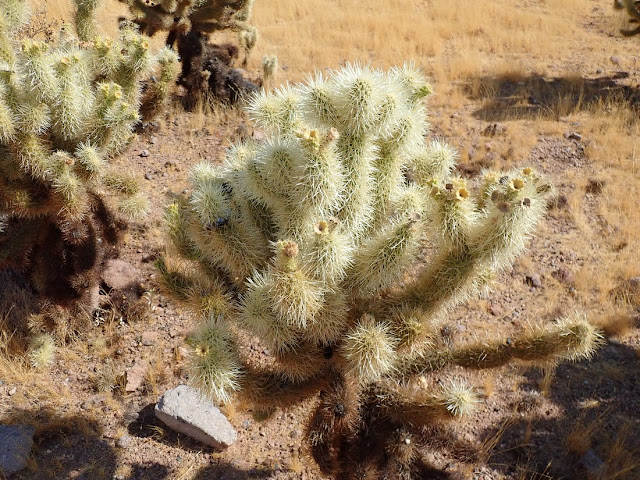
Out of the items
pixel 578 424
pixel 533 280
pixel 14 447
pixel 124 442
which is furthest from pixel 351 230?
pixel 533 280

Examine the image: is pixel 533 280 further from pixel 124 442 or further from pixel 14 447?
pixel 14 447

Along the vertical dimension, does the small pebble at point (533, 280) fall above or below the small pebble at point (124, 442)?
above

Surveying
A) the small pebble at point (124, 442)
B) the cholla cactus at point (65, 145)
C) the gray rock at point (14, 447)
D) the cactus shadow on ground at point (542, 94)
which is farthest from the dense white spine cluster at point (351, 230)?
the cactus shadow on ground at point (542, 94)

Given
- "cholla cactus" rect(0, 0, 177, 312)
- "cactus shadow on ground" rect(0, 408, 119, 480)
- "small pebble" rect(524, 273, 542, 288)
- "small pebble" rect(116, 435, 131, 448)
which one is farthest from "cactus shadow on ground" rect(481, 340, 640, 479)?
"cholla cactus" rect(0, 0, 177, 312)

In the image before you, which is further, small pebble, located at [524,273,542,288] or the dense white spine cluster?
small pebble, located at [524,273,542,288]

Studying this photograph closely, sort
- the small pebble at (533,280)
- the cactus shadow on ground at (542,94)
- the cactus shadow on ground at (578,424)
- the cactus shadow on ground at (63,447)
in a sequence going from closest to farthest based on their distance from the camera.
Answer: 1. the cactus shadow on ground at (63,447)
2. the cactus shadow on ground at (578,424)
3. the small pebble at (533,280)
4. the cactus shadow on ground at (542,94)

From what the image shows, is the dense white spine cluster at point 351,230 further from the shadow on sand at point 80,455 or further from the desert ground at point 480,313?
the shadow on sand at point 80,455

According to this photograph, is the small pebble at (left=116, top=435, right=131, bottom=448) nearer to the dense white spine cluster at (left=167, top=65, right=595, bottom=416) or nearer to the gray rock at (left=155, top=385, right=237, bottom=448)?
the gray rock at (left=155, top=385, right=237, bottom=448)
